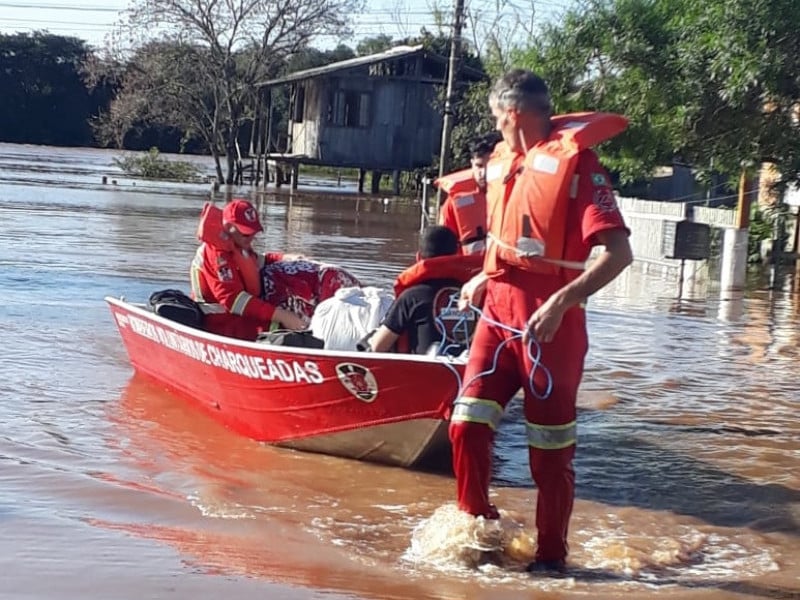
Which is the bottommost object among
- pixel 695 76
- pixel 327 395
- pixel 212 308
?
pixel 327 395

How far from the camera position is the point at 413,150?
46469mm

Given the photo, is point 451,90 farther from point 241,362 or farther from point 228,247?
point 241,362

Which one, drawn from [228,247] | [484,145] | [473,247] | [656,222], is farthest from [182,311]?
[656,222]

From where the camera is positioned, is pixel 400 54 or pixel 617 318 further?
pixel 400 54

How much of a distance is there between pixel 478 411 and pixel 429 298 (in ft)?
6.08

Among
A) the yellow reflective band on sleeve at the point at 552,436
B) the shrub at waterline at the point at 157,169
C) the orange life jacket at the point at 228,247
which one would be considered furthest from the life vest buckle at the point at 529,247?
the shrub at waterline at the point at 157,169

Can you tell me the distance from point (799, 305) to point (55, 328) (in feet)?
32.7

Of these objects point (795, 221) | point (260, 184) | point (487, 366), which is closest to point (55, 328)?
point (487, 366)

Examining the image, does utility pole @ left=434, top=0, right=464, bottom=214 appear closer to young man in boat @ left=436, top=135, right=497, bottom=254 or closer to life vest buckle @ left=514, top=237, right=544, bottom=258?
young man in boat @ left=436, top=135, right=497, bottom=254

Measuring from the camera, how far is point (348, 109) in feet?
152

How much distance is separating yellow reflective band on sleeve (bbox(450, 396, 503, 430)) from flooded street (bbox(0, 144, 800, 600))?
676mm

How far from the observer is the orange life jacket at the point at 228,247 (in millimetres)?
9000

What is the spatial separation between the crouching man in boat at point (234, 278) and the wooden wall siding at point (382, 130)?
36821 millimetres

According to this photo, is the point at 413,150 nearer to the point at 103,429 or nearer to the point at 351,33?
the point at 351,33
